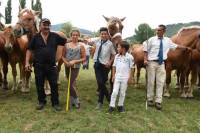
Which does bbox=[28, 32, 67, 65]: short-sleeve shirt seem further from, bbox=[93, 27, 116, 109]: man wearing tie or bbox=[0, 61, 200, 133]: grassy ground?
bbox=[0, 61, 200, 133]: grassy ground

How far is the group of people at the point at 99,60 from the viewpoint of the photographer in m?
10.0

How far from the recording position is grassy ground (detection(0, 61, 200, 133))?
365 inches

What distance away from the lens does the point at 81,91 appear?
13.2 meters

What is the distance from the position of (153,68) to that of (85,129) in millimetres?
2912

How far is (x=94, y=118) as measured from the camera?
384 inches

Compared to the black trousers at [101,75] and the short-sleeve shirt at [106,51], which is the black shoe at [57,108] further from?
the short-sleeve shirt at [106,51]

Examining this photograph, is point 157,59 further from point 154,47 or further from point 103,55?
point 103,55

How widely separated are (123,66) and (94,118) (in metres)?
1.44

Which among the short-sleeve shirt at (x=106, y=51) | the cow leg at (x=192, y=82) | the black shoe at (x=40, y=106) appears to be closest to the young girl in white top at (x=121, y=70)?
the short-sleeve shirt at (x=106, y=51)

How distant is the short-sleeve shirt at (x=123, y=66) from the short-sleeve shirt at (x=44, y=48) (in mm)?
1559

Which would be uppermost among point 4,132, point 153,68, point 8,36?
point 8,36

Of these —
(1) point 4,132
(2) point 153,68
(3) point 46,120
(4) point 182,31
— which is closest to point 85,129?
(3) point 46,120

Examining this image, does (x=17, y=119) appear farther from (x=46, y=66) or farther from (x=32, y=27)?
(x=32, y=27)

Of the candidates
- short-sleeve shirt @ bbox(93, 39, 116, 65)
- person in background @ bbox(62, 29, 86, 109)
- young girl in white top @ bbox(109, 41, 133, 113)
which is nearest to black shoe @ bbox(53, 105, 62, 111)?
person in background @ bbox(62, 29, 86, 109)
